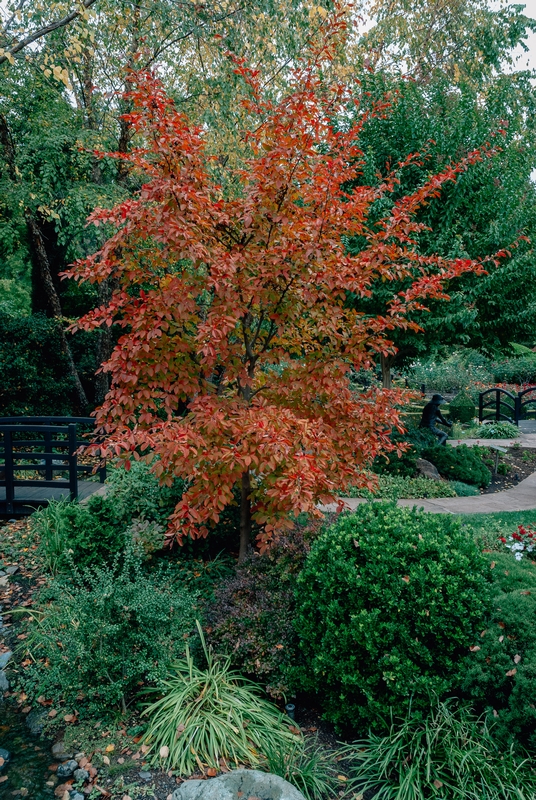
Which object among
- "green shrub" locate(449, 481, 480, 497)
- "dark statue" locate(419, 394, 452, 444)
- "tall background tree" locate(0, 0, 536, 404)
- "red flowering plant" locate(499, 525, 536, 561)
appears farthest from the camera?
"dark statue" locate(419, 394, 452, 444)

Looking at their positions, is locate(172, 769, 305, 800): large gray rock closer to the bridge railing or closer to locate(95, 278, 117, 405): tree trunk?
locate(95, 278, 117, 405): tree trunk

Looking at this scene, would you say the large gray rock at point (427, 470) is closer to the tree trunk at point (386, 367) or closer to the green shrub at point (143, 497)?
the tree trunk at point (386, 367)

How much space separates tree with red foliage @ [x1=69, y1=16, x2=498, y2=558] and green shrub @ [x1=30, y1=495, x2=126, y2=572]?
0.85 metres

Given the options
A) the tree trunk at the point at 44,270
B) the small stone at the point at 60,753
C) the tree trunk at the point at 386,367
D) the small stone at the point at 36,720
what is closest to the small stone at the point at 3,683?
the small stone at the point at 36,720

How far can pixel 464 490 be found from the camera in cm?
781

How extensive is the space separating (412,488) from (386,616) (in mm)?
4686

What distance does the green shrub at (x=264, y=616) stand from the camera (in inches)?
133

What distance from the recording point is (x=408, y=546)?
3.07 meters

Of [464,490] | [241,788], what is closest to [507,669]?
[241,788]

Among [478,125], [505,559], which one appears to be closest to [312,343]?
[505,559]

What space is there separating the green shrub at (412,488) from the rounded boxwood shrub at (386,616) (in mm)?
3808

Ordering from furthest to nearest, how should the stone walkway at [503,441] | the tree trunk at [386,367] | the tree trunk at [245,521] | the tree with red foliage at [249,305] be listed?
1. the stone walkway at [503,441]
2. the tree trunk at [386,367]
3. the tree trunk at [245,521]
4. the tree with red foliage at [249,305]

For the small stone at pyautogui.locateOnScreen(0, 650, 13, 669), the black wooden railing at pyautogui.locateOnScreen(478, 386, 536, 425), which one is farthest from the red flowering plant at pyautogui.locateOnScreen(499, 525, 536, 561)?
the black wooden railing at pyautogui.locateOnScreen(478, 386, 536, 425)

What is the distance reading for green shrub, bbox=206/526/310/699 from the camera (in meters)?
3.37
